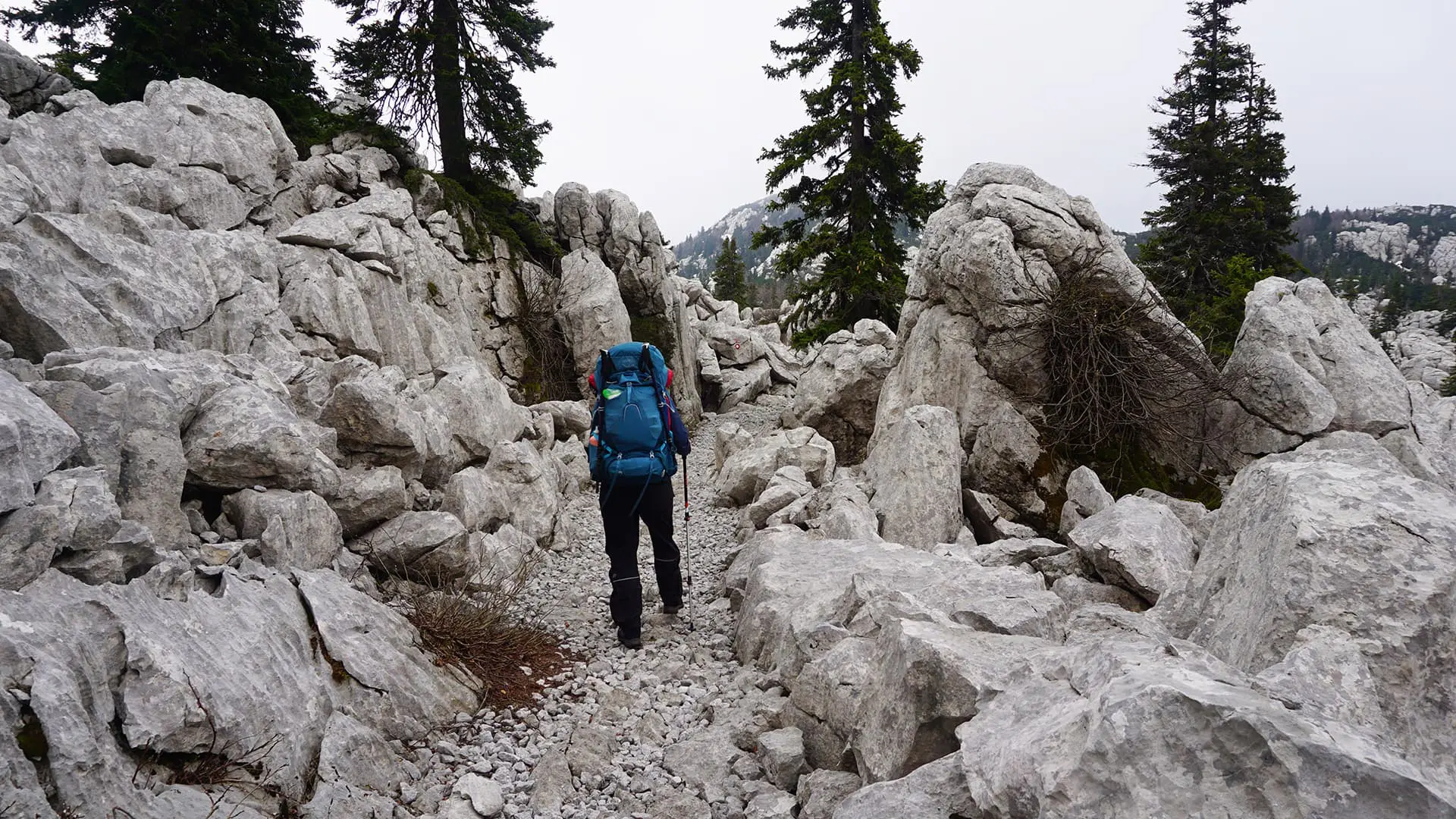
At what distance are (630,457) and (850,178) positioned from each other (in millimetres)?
16104

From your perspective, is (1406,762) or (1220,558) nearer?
(1406,762)

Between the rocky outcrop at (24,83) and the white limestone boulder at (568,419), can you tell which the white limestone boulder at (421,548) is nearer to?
the white limestone boulder at (568,419)

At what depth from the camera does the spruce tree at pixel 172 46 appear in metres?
16.3

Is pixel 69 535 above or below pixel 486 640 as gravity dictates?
above

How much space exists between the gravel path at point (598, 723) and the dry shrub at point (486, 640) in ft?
0.76

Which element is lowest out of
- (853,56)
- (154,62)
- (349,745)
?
(349,745)

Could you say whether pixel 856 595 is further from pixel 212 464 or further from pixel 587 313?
pixel 587 313

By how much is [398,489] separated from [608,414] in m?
2.77

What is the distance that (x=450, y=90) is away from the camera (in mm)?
18531

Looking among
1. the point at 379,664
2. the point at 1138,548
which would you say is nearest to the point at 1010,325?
the point at 1138,548

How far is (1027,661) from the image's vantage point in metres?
3.83

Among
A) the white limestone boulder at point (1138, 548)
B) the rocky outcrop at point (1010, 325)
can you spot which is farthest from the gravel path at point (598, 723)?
the rocky outcrop at point (1010, 325)

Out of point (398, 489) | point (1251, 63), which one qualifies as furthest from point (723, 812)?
point (1251, 63)

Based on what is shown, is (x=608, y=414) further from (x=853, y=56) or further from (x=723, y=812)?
(x=853, y=56)
